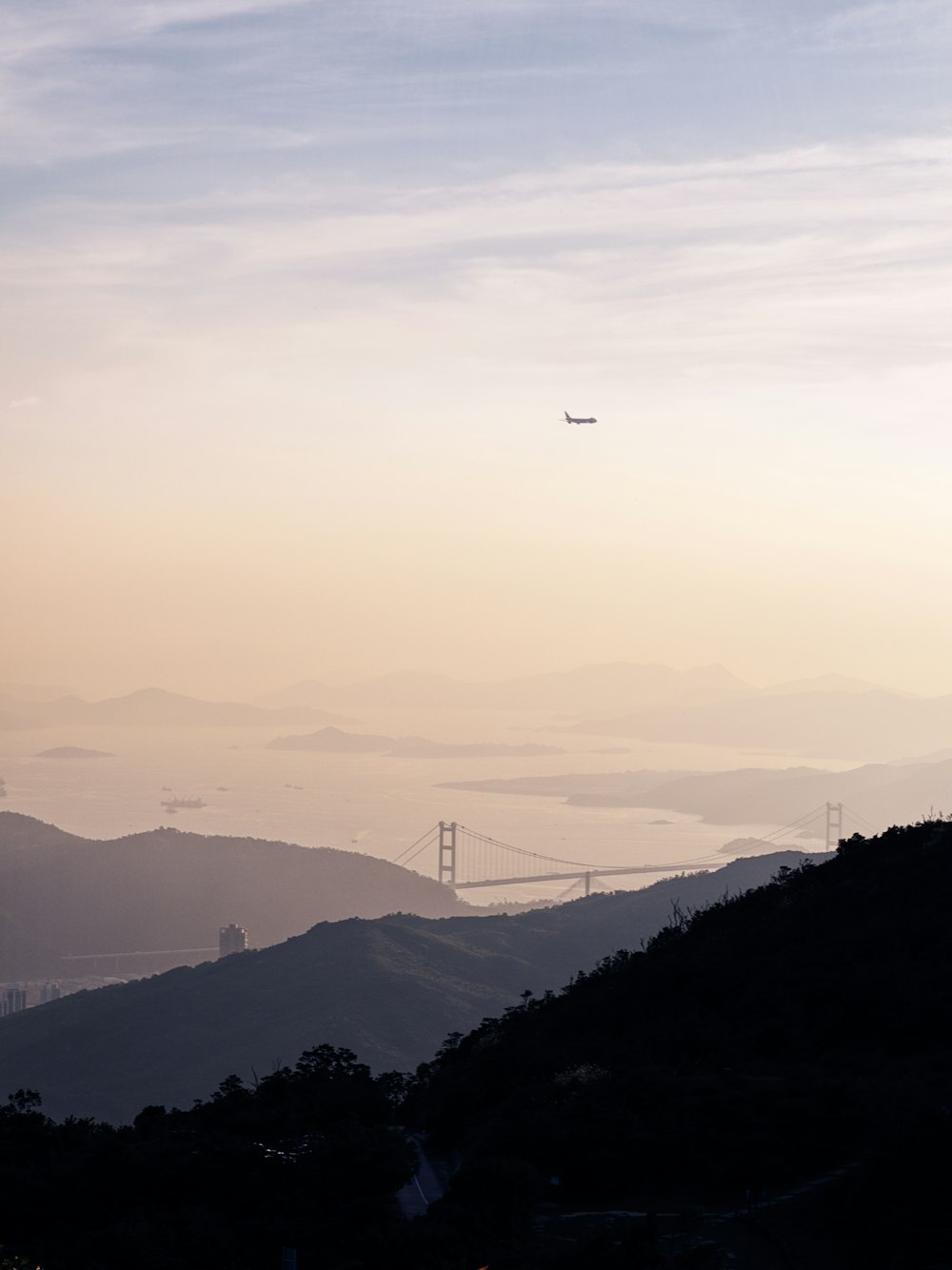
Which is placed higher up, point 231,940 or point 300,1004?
point 300,1004

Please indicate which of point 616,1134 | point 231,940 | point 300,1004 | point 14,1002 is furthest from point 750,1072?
point 231,940

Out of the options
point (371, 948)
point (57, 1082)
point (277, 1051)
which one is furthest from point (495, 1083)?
point (371, 948)

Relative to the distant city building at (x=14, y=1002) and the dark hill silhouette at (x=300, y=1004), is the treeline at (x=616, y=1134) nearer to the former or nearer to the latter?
the dark hill silhouette at (x=300, y=1004)

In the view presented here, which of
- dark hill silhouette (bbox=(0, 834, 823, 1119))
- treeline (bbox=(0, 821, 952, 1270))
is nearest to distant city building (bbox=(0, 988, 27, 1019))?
dark hill silhouette (bbox=(0, 834, 823, 1119))

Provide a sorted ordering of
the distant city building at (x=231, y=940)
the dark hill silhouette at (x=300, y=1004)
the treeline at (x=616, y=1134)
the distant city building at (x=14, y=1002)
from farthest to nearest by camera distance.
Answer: the distant city building at (x=231, y=940) < the distant city building at (x=14, y=1002) < the dark hill silhouette at (x=300, y=1004) < the treeline at (x=616, y=1134)

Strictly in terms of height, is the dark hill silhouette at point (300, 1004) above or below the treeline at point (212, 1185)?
below

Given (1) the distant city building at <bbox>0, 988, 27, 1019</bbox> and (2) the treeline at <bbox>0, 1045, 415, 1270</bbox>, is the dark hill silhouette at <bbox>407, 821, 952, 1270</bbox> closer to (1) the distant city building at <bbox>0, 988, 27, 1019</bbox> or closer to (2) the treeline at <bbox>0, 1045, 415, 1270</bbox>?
(2) the treeline at <bbox>0, 1045, 415, 1270</bbox>

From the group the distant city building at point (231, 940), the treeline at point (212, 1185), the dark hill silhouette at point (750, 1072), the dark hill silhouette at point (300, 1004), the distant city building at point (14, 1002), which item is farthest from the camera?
the distant city building at point (231, 940)

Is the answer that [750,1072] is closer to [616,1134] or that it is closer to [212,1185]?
[616,1134]

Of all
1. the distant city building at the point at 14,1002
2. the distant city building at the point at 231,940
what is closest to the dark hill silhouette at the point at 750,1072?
the distant city building at the point at 14,1002
